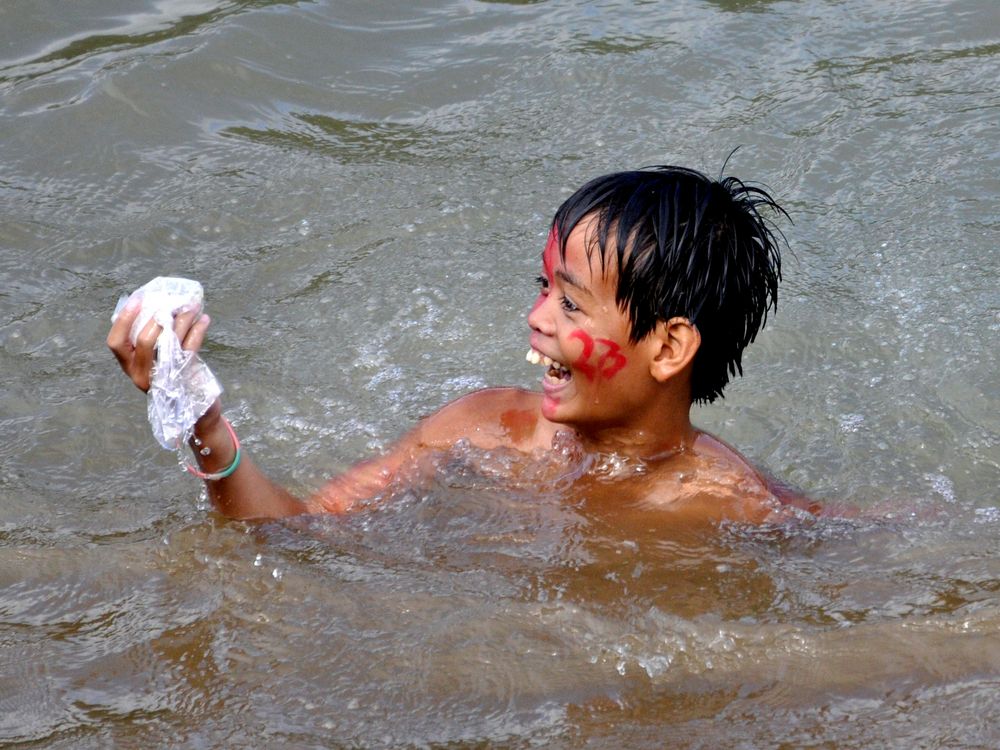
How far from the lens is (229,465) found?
3.16 metres

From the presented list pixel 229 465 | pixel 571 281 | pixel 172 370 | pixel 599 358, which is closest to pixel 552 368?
pixel 599 358

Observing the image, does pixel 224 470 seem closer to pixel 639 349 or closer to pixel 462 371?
pixel 639 349

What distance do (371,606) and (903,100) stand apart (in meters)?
4.01

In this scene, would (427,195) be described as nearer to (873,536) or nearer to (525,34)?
(525,34)

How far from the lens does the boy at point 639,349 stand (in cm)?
331

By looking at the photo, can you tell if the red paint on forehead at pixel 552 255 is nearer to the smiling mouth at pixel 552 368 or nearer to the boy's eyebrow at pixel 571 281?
the boy's eyebrow at pixel 571 281

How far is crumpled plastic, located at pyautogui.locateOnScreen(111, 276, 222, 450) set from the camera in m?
2.88

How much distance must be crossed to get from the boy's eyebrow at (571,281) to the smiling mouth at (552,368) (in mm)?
196

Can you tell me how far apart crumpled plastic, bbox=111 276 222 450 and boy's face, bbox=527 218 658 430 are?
2.83ft

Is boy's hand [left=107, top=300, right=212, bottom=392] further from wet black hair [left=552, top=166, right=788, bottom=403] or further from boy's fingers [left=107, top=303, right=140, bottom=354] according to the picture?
wet black hair [left=552, top=166, right=788, bottom=403]

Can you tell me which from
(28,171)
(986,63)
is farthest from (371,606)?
(986,63)

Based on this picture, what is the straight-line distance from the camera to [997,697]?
2.92 metres

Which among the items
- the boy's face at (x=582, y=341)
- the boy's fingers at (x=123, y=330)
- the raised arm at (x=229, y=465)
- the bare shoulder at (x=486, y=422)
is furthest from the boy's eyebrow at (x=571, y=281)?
the boy's fingers at (x=123, y=330)

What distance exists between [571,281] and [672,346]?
1.04 ft
